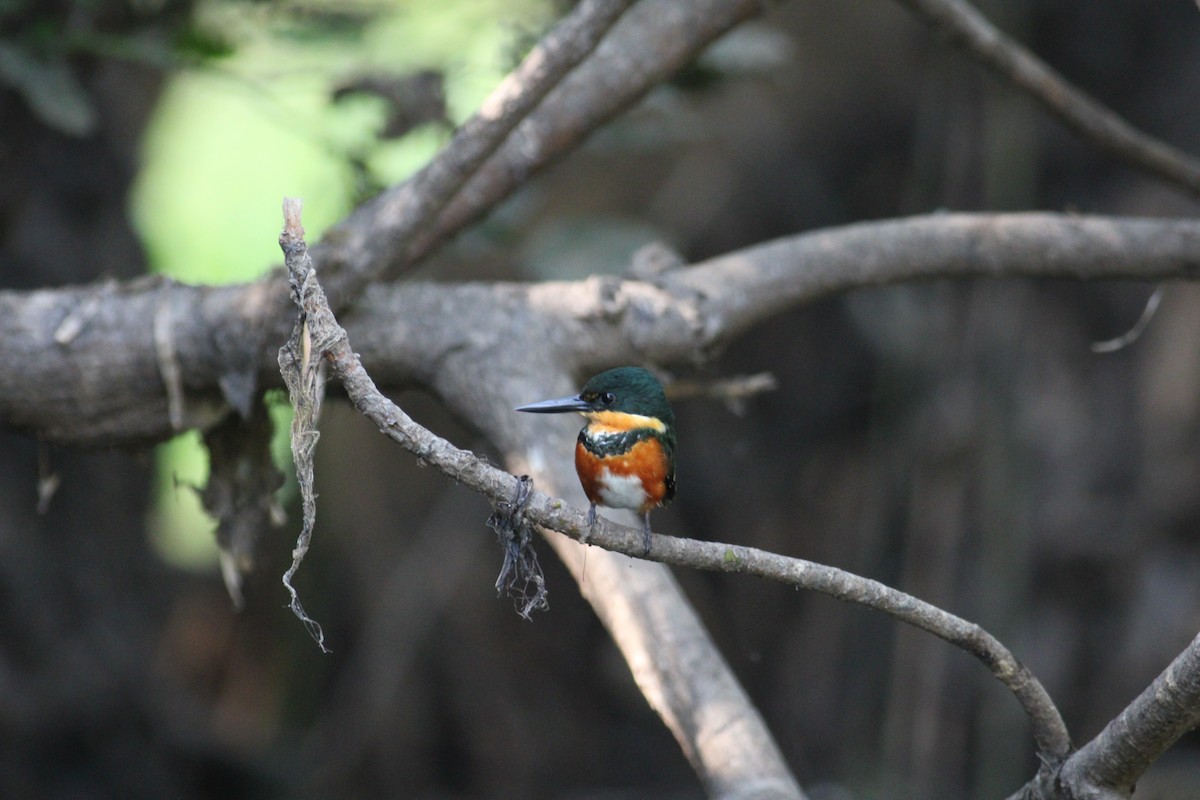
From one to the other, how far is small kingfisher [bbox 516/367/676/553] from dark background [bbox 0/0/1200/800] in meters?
1.77

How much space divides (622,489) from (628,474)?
3 centimetres

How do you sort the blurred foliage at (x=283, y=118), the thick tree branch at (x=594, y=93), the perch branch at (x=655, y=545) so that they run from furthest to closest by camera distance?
the blurred foliage at (x=283, y=118) → the thick tree branch at (x=594, y=93) → the perch branch at (x=655, y=545)

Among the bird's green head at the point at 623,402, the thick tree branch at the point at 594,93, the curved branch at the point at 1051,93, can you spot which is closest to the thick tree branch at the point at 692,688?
the bird's green head at the point at 623,402

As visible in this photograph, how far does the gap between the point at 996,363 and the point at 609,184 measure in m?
1.88

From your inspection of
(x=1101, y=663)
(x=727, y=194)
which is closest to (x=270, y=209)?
(x=727, y=194)

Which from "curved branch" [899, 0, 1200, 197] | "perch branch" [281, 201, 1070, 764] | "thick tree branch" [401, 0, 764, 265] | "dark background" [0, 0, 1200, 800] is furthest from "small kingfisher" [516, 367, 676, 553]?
"dark background" [0, 0, 1200, 800]

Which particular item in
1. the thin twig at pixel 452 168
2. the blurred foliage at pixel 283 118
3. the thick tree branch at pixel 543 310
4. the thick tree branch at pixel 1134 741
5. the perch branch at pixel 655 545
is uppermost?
the blurred foliage at pixel 283 118

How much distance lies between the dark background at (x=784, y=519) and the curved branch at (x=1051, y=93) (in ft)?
3.32

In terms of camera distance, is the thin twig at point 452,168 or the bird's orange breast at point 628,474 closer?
the bird's orange breast at point 628,474

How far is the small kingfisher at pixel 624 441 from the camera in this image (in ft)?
5.54

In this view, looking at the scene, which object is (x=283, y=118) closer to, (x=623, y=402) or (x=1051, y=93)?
(x=623, y=402)

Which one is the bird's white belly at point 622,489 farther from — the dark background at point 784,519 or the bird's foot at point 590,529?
the dark background at point 784,519

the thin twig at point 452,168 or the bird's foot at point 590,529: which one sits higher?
the thin twig at point 452,168

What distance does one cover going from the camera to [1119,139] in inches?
111
